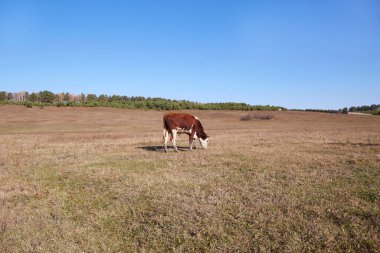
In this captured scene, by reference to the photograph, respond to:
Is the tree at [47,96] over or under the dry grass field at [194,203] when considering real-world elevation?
over

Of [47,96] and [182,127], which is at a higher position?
[47,96]

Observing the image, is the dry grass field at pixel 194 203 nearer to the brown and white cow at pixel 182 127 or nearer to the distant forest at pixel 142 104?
the brown and white cow at pixel 182 127

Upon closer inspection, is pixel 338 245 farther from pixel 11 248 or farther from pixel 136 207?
pixel 11 248

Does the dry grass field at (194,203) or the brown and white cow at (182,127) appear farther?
the brown and white cow at (182,127)

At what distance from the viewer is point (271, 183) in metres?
10.8

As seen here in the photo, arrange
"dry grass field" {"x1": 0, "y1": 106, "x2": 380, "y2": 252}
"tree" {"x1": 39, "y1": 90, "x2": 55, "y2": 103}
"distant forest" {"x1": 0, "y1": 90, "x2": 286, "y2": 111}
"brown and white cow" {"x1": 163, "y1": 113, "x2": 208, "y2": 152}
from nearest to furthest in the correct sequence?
"dry grass field" {"x1": 0, "y1": 106, "x2": 380, "y2": 252} < "brown and white cow" {"x1": 163, "y1": 113, "x2": 208, "y2": 152} < "distant forest" {"x1": 0, "y1": 90, "x2": 286, "y2": 111} < "tree" {"x1": 39, "y1": 90, "x2": 55, "y2": 103}

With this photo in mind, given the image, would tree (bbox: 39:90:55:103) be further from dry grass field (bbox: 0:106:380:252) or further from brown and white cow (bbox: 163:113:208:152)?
brown and white cow (bbox: 163:113:208:152)

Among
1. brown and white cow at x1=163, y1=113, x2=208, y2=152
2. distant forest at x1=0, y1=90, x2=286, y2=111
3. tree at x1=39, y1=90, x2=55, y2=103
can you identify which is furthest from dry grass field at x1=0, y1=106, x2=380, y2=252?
tree at x1=39, y1=90, x2=55, y2=103

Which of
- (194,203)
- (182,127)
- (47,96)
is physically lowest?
(194,203)

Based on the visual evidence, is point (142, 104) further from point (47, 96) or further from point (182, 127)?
point (182, 127)

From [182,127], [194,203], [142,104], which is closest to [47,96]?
[142,104]

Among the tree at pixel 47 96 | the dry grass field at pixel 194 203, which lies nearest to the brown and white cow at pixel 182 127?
the dry grass field at pixel 194 203

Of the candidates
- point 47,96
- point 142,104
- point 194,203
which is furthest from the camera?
point 47,96

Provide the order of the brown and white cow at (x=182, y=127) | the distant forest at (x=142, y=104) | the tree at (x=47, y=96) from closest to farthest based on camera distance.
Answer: the brown and white cow at (x=182, y=127)
the distant forest at (x=142, y=104)
the tree at (x=47, y=96)
